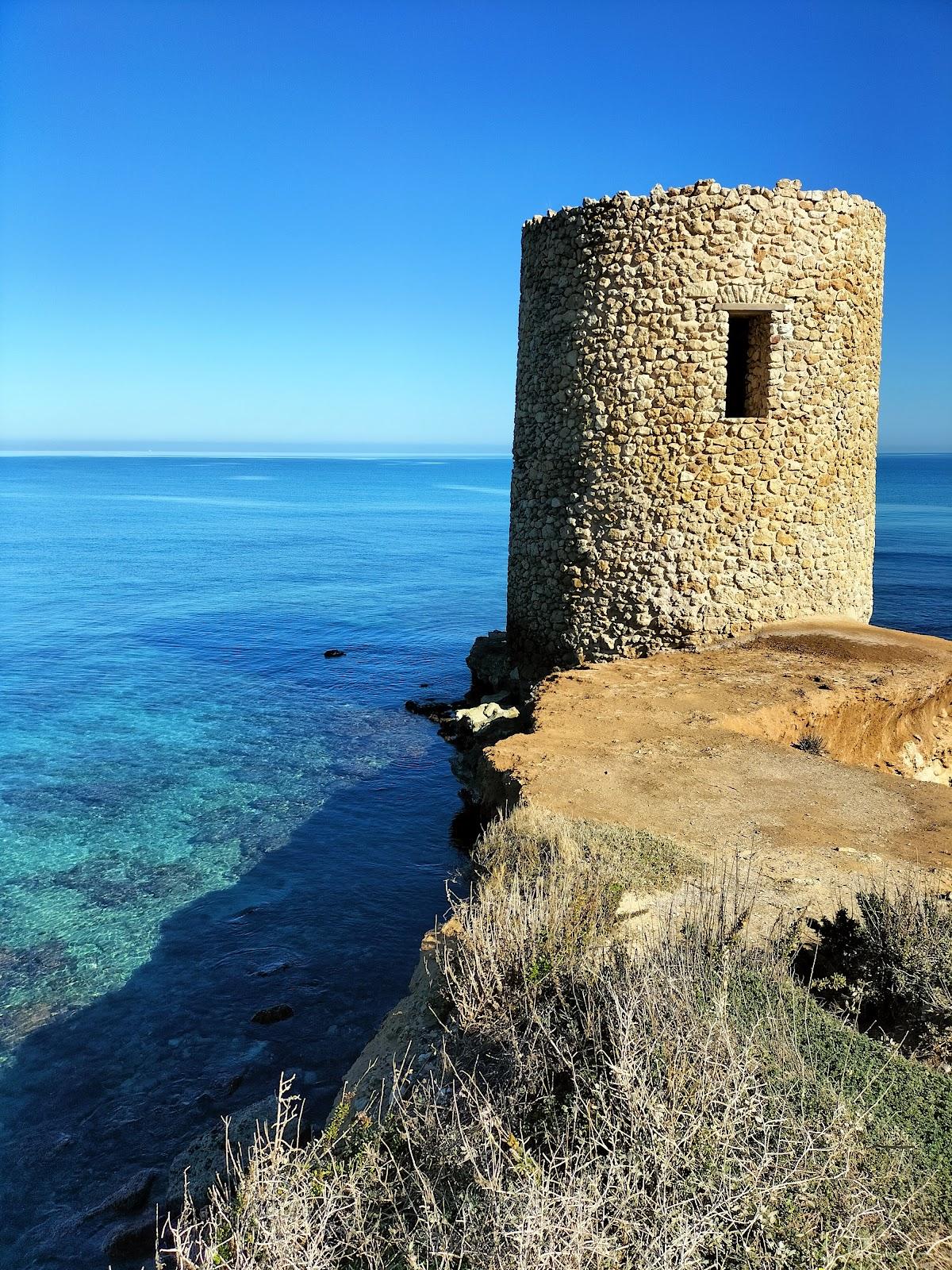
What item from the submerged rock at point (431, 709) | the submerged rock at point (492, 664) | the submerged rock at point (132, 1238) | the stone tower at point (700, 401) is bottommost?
the submerged rock at point (132, 1238)

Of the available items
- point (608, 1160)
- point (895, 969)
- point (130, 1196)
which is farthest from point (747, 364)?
point (130, 1196)

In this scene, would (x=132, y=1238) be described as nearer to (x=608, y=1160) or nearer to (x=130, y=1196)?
(x=130, y=1196)

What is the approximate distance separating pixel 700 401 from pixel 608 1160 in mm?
9384

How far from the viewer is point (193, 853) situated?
35.1 ft

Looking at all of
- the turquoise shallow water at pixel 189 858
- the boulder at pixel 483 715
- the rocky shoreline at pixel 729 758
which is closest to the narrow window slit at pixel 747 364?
the rocky shoreline at pixel 729 758

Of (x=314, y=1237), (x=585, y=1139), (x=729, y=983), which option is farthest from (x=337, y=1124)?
(x=729, y=983)

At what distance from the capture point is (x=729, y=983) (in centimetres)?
397

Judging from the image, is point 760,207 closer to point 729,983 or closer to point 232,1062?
point 729,983

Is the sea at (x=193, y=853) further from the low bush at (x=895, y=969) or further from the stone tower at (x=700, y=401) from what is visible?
the stone tower at (x=700, y=401)

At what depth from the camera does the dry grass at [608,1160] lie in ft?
8.56

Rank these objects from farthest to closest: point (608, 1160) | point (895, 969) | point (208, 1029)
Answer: point (208, 1029) → point (895, 969) → point (608, 1160)

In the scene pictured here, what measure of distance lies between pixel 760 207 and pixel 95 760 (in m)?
12.3

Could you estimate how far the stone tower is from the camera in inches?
412

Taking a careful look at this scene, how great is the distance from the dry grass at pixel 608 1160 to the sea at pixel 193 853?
3341 millimetres
